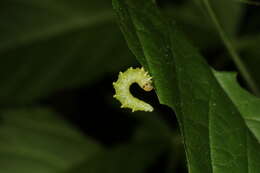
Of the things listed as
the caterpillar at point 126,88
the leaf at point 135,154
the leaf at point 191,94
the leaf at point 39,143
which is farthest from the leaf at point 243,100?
the leaf at point 39,143

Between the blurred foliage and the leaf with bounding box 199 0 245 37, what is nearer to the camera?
the blurred foliage

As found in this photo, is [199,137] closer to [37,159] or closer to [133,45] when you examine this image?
[133,45]

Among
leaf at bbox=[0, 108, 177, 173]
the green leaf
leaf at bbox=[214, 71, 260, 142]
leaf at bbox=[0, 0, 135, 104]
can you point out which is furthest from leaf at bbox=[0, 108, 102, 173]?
leaf at bbox=[214, 71, 260, 142]

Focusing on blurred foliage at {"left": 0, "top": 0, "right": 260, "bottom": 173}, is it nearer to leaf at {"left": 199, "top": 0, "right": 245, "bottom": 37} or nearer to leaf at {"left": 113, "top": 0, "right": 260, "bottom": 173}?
leaf at {"left": 199, "top": 0, "right": 245, "bottom": 37}

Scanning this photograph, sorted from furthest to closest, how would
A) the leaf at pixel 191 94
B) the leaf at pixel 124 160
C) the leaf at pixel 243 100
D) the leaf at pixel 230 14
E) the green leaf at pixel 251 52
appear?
the leaf at pixel 230 14
the green leaf at pixel 251 52
the leaf at pixel 124 160
the leaf at pixel 243 100
the leaf at pixel 191 94

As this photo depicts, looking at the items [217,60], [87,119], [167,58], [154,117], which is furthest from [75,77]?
[167,58]

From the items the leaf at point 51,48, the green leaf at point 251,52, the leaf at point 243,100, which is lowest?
the leaf at point 243,100

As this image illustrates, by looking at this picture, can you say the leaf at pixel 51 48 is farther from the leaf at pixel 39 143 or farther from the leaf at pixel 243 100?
the leaf at pixel 243 100
